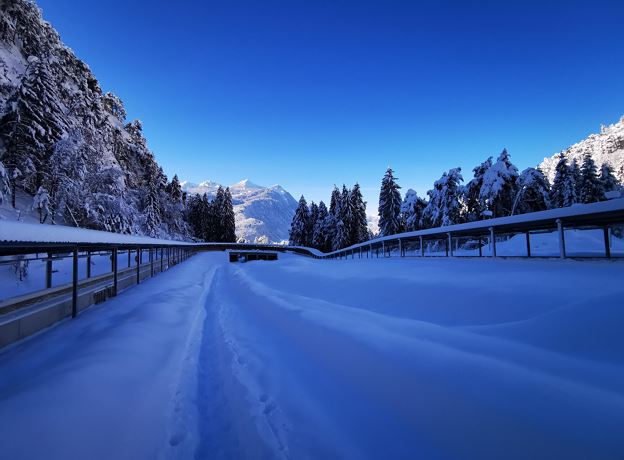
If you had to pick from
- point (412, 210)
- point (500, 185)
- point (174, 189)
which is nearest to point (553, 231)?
point (500, 185)

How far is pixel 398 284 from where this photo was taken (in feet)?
28.5

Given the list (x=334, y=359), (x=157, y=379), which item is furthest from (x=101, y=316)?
(x=334, y=359)

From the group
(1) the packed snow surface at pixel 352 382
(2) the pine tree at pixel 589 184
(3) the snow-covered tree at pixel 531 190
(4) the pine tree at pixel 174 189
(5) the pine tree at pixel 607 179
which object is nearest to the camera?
(1) the packed snow surface at pixel 352 382

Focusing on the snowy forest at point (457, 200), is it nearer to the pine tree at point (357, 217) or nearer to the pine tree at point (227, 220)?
the pine tree at point (357, 217)

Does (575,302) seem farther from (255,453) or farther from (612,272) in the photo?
(255,453)

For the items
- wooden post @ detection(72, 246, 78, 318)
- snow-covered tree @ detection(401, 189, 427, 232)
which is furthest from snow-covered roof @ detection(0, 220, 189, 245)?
snow-covered tree @ detection(401, 189, 427, 232)

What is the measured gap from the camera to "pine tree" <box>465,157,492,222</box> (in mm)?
29625

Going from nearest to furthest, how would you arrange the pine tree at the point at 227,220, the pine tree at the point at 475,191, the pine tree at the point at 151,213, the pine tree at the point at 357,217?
the pine tree at the point at 475,191 → the pine tree at the point at 151,213 → the pine tree at the point at 357,217 → the pine tree at the point at 227,220

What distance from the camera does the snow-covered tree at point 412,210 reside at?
37.1m

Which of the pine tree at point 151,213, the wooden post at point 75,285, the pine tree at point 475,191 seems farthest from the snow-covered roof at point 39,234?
the pine tree at point 151,213

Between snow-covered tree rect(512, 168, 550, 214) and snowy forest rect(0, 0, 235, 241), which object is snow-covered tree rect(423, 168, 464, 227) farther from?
snowy forest rect(0, 0, 235, 241)

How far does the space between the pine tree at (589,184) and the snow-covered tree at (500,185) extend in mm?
18475

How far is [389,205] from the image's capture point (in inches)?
1631

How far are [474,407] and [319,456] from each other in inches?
63.3
